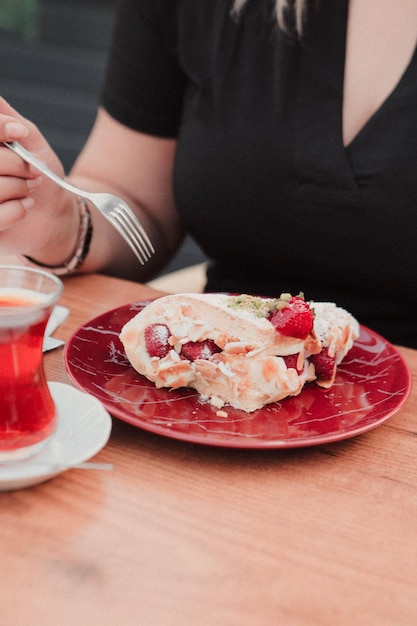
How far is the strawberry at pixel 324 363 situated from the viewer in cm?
83

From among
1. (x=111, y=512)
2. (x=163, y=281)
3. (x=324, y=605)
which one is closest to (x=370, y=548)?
(x=324, y=605)

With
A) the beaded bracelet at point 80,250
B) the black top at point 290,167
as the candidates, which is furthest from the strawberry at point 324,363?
the beaded bracelet at point 80,250

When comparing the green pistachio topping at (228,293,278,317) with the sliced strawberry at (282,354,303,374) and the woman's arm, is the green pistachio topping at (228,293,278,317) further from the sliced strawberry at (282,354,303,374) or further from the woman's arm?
the woman's arm

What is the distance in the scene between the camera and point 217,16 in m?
1.26

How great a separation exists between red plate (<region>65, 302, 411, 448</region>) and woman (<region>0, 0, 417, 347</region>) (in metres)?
0.26

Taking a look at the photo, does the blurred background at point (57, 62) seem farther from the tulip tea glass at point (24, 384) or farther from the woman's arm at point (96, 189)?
the tulip tea glass at point (24, 384)

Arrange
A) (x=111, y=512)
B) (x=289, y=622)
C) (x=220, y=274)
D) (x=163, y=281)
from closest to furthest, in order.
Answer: (x=289, y=622) → (x=111, y=512) → (x=220, y=274) → (x=163, y=281)

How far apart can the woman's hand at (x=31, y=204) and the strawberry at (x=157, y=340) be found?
258 millimetres

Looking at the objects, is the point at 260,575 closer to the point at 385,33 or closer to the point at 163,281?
the point at 385,33

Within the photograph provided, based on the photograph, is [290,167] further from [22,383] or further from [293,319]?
[22,383]

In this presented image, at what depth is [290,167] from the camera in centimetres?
116

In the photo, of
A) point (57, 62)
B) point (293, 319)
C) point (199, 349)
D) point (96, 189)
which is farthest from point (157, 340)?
point (57, 62)

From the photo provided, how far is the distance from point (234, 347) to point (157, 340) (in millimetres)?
87

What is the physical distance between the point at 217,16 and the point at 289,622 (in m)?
1.02
